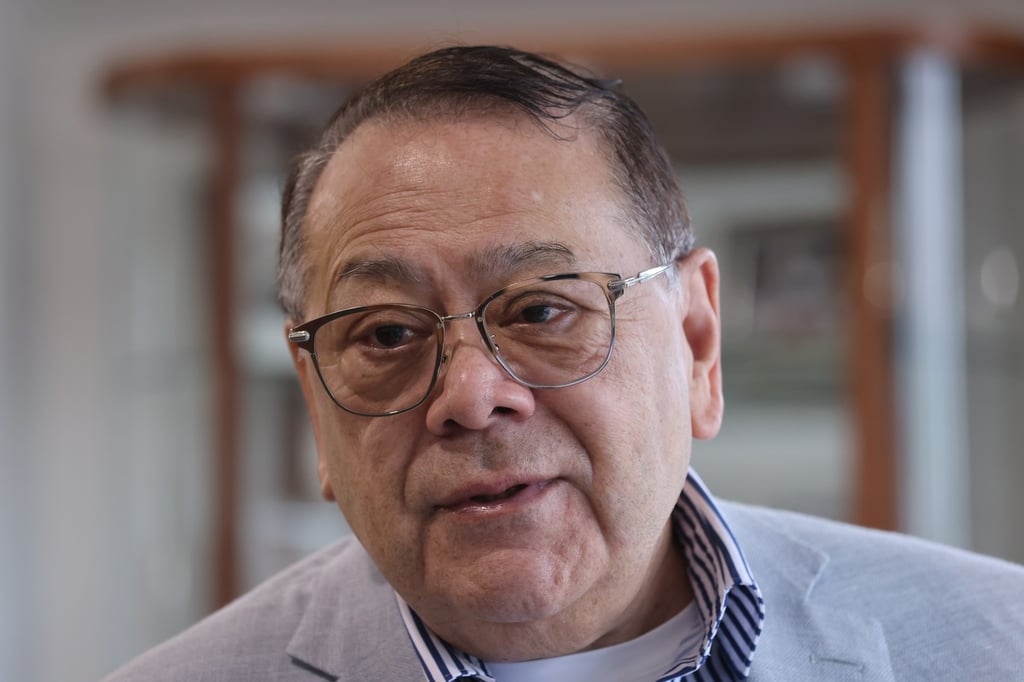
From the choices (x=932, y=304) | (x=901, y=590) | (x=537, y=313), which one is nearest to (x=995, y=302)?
(x=932, y=304)

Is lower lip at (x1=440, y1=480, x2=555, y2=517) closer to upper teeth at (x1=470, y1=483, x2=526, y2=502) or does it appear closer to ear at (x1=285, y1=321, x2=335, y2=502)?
upper teeth at (x1=470, y1=483, x2=526, y2=502)

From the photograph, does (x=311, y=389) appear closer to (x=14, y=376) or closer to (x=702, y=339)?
(x=702, y=339)

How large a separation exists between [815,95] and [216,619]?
2330mm

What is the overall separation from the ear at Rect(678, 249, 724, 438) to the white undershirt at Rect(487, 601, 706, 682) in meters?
0.21

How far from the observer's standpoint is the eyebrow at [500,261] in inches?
40.8

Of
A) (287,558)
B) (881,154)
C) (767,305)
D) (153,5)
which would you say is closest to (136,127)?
(153,5)

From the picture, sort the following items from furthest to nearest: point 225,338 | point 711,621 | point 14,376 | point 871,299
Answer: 1. point 14,376
2. point 225,338
3. point 871,299
4. point 711,621

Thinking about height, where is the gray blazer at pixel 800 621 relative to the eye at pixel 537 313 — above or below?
below

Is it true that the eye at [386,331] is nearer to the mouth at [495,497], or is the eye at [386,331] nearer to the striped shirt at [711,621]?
the mouth at [495,497]

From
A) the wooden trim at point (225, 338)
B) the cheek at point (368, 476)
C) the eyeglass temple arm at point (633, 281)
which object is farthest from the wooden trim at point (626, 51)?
the cheek at point (368, 476)

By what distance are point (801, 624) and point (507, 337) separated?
1.54 ft

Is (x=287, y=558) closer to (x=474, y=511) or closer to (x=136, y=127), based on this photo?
(x=136, y=127)

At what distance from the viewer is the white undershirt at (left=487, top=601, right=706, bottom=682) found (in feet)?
3.70

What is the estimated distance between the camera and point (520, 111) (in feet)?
3.57
